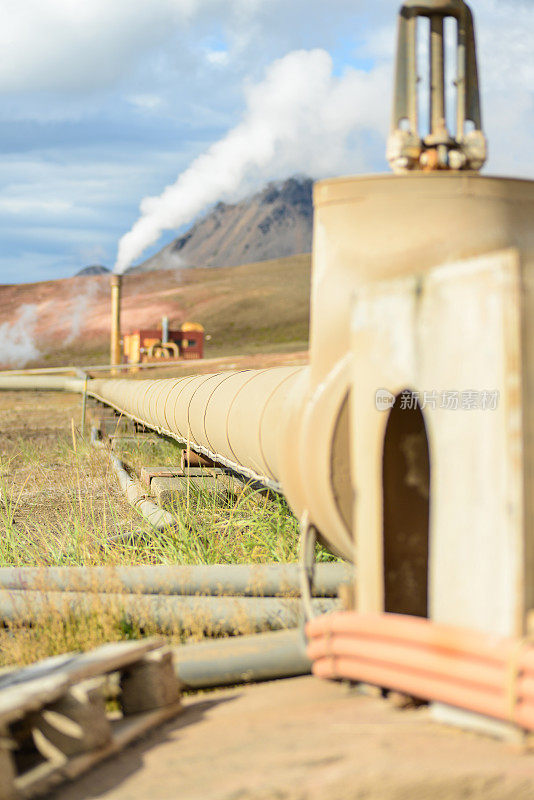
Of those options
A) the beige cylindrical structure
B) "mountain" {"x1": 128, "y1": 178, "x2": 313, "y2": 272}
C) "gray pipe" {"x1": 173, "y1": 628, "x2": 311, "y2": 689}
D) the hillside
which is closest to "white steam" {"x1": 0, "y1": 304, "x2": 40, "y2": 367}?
the hillside

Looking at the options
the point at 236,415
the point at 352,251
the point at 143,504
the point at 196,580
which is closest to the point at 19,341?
the point at 143,504

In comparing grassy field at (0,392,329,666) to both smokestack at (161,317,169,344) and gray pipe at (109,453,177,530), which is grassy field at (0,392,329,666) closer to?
gray pipe at (109,453,177,530)

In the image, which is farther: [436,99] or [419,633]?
[436,99]

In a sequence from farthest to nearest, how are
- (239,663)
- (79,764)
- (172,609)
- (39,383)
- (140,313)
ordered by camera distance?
(140,313)
(39,383)
(172,609)
(239,663)
(79,764)

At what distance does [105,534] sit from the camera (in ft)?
14.9

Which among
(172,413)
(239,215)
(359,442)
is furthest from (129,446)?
(239,215)

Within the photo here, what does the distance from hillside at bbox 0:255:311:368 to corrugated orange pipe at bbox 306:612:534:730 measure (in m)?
39.2

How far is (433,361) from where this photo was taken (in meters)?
2.08

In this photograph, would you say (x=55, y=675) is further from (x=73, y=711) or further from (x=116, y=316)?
(x=116, y=316)

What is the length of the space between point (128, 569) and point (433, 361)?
77.4 inches

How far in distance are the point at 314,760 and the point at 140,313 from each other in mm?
45584

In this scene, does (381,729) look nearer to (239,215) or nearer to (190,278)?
(190,278)

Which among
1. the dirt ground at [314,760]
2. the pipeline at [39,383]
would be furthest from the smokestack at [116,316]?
the dirt ground at [314,760]

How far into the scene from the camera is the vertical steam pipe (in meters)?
29.2
